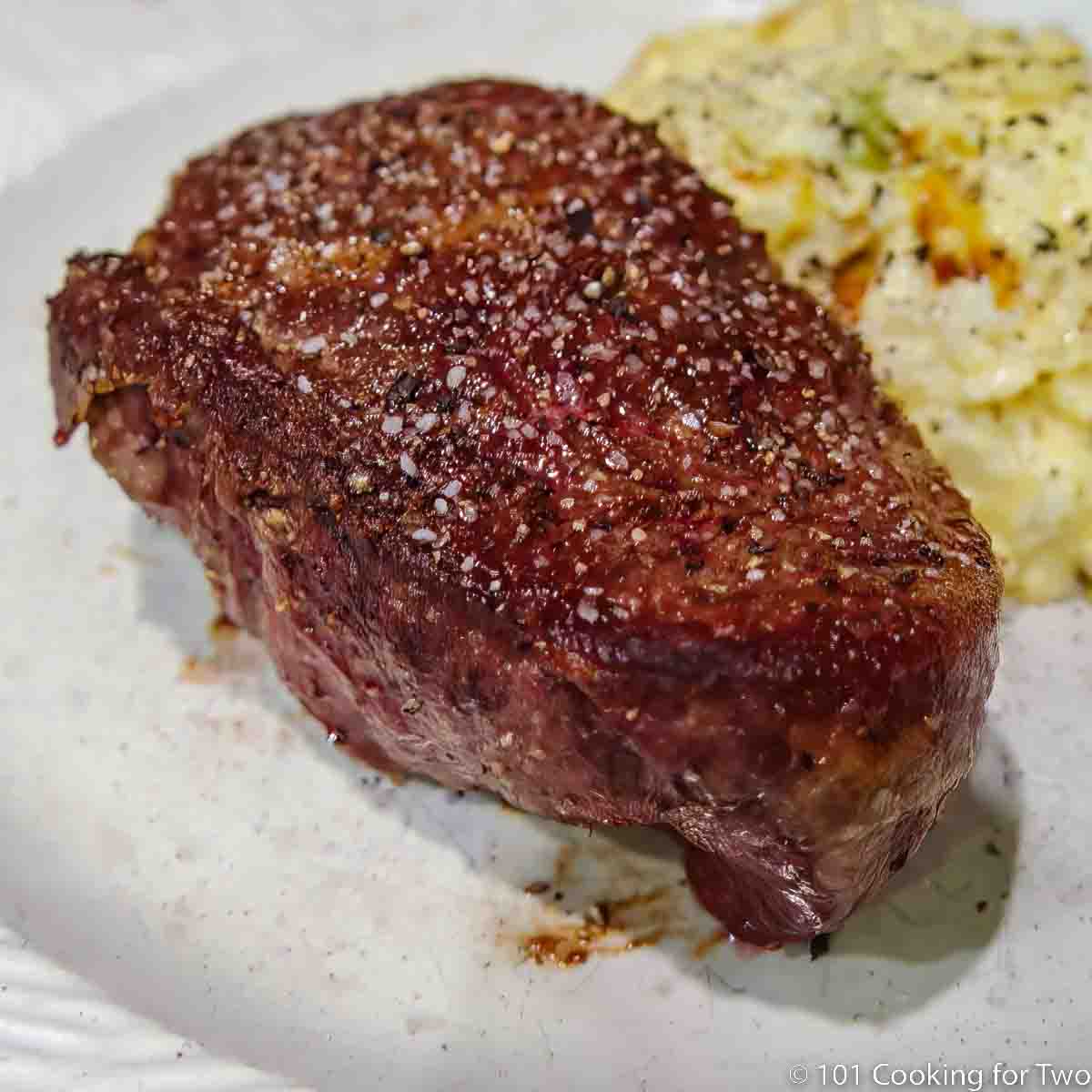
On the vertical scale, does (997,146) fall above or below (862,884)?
above

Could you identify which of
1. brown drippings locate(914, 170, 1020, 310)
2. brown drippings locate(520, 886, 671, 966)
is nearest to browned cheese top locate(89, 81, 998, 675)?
brown drippings locate(914, 170, 1020, 310)

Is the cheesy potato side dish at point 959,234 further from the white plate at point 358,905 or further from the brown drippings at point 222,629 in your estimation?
the brown drippings at point 222,629

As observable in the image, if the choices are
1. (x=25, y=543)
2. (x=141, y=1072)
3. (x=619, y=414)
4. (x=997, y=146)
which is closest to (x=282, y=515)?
(x=619, y=414)

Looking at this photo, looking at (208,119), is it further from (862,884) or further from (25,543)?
(862,884)

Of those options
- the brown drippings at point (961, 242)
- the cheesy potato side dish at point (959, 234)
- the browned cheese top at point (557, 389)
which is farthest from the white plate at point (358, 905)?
the brown drippings at point (961, 242)

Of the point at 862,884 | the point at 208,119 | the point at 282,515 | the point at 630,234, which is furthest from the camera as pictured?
the point at 208,119

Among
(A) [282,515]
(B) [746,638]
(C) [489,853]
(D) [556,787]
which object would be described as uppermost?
(A) [282,515]

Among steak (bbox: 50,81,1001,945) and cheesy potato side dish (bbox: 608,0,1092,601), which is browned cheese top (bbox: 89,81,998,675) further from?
cheesy potato side dish (bbox: 608,0,1092,601)
